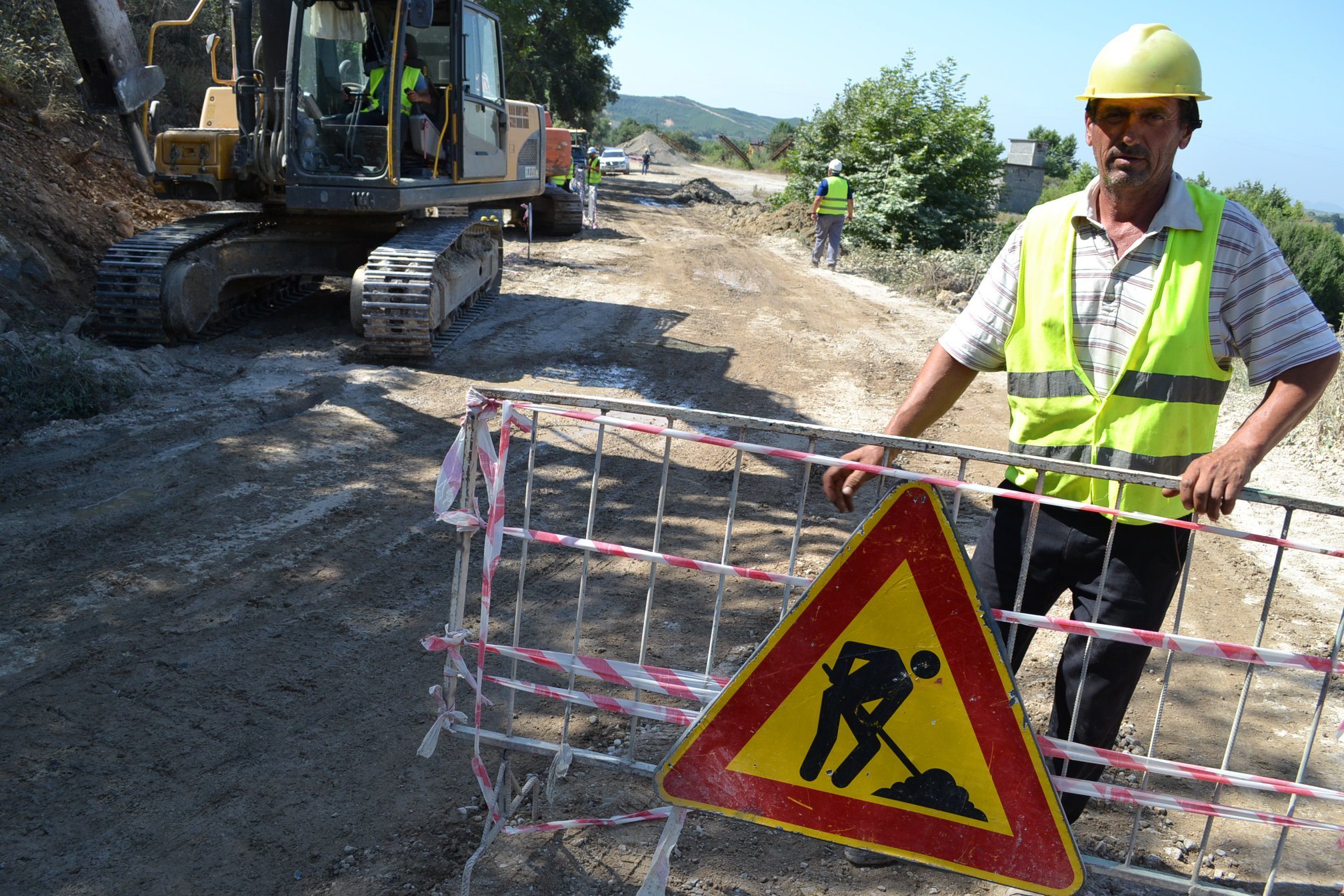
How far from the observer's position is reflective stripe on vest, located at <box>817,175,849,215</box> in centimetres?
1753

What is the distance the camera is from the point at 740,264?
57.0 feet

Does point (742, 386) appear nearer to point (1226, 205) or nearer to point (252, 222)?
point (252, 222)

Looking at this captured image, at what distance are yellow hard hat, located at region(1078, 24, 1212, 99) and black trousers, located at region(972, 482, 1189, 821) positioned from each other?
3.72 feet

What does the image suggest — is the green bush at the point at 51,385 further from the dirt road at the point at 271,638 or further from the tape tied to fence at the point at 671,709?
the tape tied to fence at the point at 671,709

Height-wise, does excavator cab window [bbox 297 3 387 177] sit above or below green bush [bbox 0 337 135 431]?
above

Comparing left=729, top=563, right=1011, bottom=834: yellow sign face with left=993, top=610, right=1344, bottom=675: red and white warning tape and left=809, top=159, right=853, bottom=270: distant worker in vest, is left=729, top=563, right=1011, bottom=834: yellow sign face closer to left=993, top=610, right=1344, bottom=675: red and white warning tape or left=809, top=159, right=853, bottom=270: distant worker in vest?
left=993, top=610, right=1344, bottom=675: red and white warning tape

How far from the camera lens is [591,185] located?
21.6m

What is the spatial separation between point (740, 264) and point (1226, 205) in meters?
14.9

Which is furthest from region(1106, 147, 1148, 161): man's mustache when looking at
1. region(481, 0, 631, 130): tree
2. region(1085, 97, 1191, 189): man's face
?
region(481, 0, 631, 130): tree

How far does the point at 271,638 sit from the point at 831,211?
50.1ft

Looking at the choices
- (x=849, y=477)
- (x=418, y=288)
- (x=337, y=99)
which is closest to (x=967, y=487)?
(x=849, y=477)

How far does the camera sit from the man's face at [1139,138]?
2658 millimetres

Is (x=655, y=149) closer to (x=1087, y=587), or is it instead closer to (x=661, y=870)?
(x=1087, y=587)

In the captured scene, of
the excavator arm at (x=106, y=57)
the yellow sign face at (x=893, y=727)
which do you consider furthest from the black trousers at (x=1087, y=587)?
the excavator arm at (x=106, y=57)
